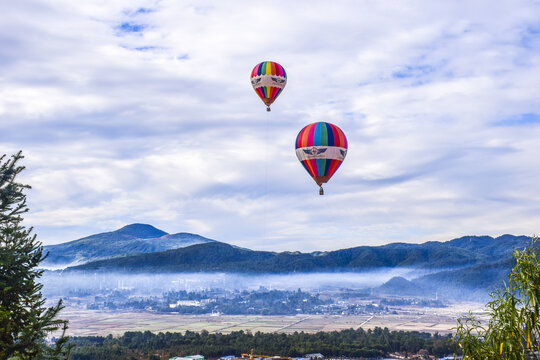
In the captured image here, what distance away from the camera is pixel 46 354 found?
31.7 m

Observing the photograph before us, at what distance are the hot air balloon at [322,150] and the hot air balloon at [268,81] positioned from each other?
24639 mm

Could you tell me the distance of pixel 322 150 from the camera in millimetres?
→ 74250

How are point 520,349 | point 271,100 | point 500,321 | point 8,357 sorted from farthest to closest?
point 271,100 < point 8,357 < point 500,321 < point 520,349

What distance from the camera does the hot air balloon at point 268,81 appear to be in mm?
100062

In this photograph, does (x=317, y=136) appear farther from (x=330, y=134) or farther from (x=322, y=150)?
(x=322, y=150)

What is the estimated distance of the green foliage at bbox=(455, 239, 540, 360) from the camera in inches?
712

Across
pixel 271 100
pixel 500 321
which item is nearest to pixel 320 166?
pixel 271 100

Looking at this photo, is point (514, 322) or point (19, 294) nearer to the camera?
point (514, 322)

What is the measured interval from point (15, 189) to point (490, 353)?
2735 cm

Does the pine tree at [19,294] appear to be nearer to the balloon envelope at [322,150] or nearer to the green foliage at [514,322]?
the green foliage at [514,322]

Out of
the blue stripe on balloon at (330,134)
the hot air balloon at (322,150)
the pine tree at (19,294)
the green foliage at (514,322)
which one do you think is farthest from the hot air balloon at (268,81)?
the green foliage at (514,322)

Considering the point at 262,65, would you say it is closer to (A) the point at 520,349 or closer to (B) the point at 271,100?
(B) the point at 271,100

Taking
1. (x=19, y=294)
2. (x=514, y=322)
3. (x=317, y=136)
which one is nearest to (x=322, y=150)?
(x=317, y=136)

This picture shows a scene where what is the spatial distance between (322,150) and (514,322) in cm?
5639
